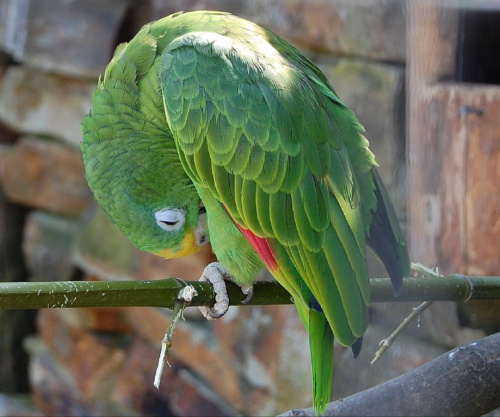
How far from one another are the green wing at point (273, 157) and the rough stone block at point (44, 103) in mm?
1506

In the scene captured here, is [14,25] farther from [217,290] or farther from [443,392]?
[443,392]

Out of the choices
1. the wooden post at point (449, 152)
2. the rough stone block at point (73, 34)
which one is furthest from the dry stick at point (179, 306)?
the rough stone block at point (73, 34)

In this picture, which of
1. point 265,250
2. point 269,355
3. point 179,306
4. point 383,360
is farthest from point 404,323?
point 269,355

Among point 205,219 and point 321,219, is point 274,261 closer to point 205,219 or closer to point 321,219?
point 321,219

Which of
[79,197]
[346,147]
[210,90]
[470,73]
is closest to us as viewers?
[210,90]

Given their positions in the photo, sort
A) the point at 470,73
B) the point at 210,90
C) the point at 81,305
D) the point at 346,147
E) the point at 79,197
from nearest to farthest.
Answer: the point at 81,305 < the point at 210,90 < the point at 346,147 < the point at 470,73 < the point at 79,197

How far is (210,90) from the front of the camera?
4.01 ft

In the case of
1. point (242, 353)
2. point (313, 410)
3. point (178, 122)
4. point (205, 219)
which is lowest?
point (242, 353)

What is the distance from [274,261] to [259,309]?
96 cm

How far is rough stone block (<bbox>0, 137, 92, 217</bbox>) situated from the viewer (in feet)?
9.32

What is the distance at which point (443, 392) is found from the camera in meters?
1.11

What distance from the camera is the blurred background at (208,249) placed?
1.69 metres

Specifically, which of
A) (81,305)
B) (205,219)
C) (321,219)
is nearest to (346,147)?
(321,219)

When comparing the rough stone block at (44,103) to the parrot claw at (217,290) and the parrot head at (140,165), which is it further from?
the parrot claw at (217,290)
